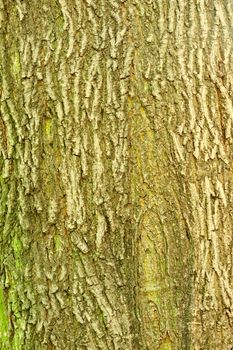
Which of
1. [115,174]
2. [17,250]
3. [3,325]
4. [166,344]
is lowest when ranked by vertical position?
[166,344]

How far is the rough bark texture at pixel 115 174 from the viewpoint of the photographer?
2.75 meters

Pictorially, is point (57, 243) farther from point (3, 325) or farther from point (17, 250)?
point (3, 325)

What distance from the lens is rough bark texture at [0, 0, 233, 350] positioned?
2750mm

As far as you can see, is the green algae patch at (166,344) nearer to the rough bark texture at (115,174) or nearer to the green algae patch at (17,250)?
the rough bark texture at (115,174)

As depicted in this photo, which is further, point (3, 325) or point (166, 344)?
point (3, 325)

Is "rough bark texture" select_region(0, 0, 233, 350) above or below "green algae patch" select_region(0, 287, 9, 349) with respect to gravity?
above

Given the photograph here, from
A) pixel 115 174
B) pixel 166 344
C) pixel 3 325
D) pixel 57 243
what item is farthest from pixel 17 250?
pixel 166 344

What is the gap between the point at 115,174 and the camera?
275 centimetres

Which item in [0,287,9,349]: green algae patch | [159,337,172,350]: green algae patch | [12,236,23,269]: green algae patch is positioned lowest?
[159,337,172,350]: green algae patch

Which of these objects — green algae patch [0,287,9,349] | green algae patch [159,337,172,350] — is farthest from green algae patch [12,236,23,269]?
green algae patch [159,337,172,350]

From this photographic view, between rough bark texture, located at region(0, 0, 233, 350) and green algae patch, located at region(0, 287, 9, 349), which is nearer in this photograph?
rough bark texture, located at region(0, 0, 233, 350)

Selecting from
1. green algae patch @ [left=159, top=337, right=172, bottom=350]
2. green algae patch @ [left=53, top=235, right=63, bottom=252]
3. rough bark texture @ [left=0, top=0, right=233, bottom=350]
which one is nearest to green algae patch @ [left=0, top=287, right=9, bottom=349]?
rough bark texture @ [left=0, top=0, right=233, bottom=350]

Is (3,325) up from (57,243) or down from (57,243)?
down

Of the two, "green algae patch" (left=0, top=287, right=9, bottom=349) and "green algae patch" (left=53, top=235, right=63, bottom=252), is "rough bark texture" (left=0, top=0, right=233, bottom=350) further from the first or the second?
"green algae patch" (left=0, top=287, right=9, bottom=349)
